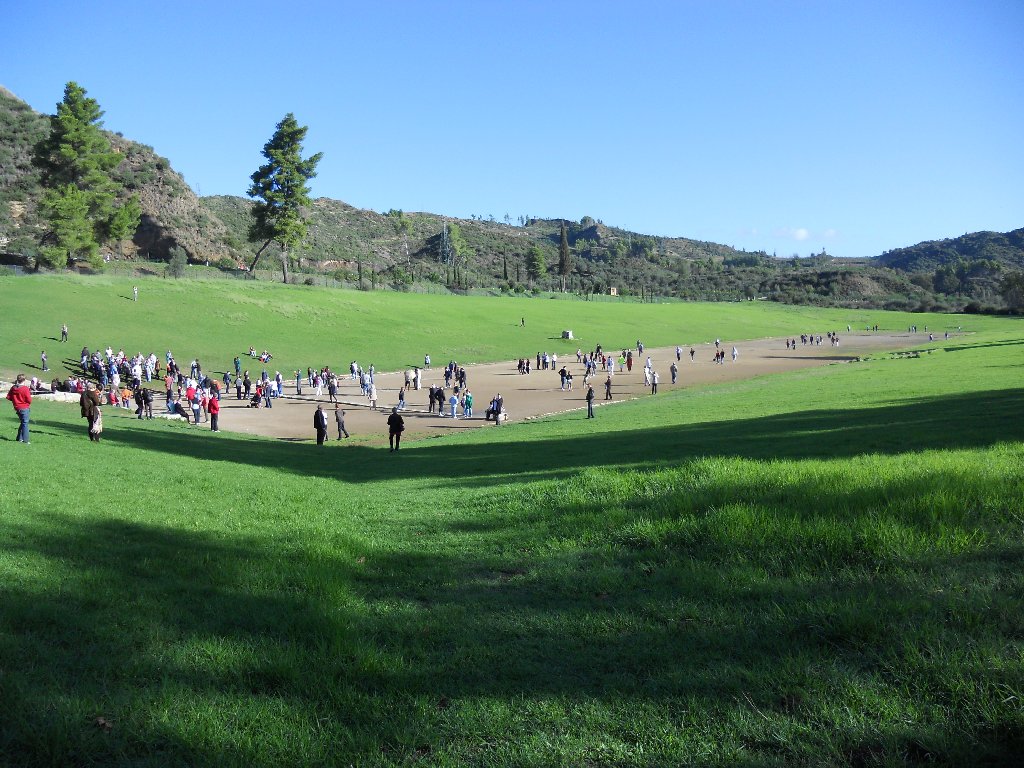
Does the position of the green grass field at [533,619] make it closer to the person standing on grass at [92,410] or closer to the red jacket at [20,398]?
the red jacket at [20,398]

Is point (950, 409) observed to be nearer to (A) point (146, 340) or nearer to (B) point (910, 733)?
(B) point (910, 733)

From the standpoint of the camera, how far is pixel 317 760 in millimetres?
3674

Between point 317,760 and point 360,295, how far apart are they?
273 ft

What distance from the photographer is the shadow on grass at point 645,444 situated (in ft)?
45.2

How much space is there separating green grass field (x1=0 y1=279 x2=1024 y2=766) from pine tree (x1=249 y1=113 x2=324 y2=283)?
76.2m

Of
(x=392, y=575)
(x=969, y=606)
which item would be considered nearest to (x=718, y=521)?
(x=969, y=606)

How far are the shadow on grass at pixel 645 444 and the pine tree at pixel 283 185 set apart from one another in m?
63.3

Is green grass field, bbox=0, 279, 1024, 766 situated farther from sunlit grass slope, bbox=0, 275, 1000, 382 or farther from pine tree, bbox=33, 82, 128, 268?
pine tree, bbox=33, 82, 128, 268

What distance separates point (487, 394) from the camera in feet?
143

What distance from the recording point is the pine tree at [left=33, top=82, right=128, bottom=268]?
67.4 m

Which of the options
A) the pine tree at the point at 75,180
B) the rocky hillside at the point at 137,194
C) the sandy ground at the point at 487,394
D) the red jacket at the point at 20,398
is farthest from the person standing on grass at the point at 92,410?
the rocky hillside at the point at 137,194

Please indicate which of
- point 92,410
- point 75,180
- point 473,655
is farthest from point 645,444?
point 75,180

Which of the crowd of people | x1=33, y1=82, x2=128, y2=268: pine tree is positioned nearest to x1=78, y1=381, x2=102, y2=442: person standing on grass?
the crowd of people

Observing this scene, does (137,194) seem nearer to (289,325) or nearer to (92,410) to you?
(289,325)
